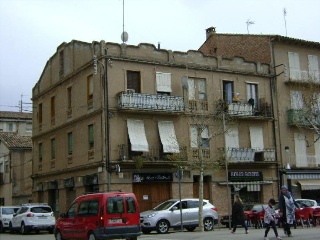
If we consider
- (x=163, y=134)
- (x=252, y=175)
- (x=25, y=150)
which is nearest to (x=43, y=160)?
(x=25, y=150)

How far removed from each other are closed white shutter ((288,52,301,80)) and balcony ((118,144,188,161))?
11.5 meters

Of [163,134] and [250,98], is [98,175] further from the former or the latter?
[250,98]

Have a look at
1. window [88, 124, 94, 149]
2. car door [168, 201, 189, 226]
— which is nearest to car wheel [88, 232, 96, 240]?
car door [168, 201, 189, 226]

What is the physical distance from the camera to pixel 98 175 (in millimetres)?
32094

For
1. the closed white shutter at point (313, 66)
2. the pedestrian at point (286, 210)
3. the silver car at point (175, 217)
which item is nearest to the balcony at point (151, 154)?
the silver car at point (175, 217)

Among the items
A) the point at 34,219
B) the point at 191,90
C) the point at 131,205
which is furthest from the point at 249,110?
the point at 131,205

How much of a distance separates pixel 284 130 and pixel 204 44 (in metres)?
11.3

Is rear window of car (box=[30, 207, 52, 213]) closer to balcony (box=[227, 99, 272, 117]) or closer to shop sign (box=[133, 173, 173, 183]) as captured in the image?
shop sign (box=[133, 173, 173, 183])

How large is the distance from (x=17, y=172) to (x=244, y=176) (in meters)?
22.8

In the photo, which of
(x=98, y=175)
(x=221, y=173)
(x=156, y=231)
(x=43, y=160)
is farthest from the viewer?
(x=43, y=160)

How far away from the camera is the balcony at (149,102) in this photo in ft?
105

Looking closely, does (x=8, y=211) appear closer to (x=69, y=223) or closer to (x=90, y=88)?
(x=90, y=88)

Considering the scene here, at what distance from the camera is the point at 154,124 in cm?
3334

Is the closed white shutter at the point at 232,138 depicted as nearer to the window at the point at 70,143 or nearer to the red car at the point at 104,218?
the window at the point at 70,143
